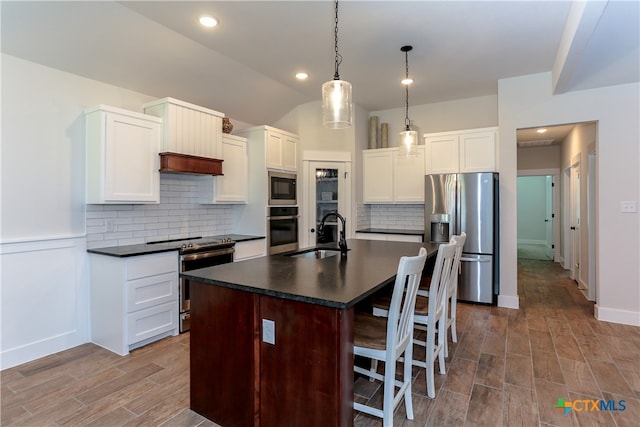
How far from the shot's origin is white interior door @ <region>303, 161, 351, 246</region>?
505 cm

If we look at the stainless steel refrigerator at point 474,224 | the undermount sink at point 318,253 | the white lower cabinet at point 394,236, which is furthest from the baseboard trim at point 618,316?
the undermount sink at point 318,253

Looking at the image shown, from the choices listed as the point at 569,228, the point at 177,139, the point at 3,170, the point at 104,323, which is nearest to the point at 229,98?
the point at 177,139

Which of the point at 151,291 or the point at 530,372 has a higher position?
the point at 151,291

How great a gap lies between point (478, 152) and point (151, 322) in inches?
166

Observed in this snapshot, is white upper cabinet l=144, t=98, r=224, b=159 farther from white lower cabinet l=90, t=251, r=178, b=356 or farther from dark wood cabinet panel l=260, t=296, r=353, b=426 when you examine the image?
dark wood cabinet panel l=260, t=296, r=353, b=426

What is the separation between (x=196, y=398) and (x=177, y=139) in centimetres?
250

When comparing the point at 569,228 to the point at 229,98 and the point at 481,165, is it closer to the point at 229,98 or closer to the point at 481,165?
the point at 481,165

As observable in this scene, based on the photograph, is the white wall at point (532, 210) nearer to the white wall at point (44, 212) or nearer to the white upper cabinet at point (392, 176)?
the white upper cabinet at point (392, 176)

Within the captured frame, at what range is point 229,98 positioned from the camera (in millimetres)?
4332

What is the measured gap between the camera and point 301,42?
10.8 feet

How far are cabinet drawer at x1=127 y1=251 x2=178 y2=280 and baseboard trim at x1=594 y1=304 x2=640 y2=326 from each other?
451cm

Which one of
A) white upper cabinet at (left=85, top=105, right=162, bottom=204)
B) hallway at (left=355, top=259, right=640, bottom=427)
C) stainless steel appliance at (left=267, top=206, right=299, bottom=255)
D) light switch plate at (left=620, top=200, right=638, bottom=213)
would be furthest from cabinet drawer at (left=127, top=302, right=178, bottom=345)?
light switch plate at (left=620, top=200, right=638, bottom=213)

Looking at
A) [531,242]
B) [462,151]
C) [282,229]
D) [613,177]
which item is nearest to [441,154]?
[462,151]

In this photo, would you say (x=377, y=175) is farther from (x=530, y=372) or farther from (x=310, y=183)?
(x=530, y=372)
